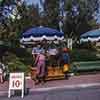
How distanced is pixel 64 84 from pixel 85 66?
13.6 feet

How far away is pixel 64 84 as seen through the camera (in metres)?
17.3

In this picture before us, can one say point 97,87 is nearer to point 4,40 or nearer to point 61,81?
point 61,81

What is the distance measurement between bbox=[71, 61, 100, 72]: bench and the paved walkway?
3.18ft

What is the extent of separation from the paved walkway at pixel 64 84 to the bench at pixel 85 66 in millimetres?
969

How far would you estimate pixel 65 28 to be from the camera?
4859 centimetres

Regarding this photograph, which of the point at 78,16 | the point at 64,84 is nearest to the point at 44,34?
the point at 64,84

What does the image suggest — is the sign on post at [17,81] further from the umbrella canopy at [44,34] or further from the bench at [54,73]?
the umbrella canopy at [44,34]

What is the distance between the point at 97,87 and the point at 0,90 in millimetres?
3863

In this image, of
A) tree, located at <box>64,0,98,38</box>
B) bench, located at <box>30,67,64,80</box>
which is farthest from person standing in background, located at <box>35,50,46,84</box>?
tree, located at <box>64,0,98,38</box>

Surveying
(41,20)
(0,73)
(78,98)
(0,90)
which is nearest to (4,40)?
(41,20)

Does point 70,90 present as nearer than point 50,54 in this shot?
Yes

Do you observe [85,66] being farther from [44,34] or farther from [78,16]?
[78,16]

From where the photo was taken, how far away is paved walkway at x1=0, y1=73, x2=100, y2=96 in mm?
16234

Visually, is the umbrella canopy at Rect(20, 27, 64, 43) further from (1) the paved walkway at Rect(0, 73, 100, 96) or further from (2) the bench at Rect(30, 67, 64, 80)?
(1) the paved walkway at Rect(0, 73, 100, 96)
